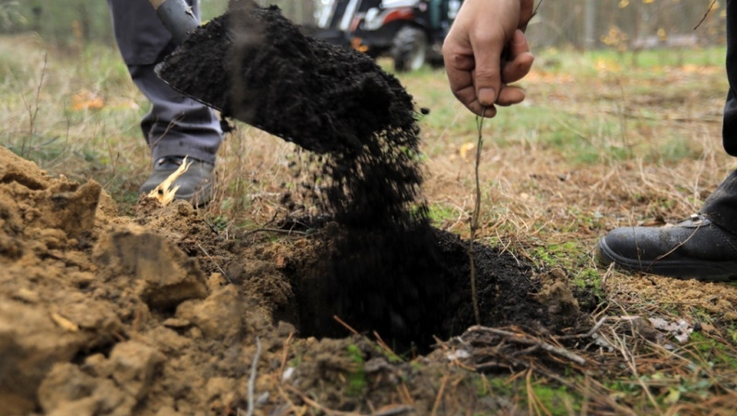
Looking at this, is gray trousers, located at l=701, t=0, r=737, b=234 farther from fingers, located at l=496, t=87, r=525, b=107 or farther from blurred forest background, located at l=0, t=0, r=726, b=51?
blurred forest background, located at l=0, t=0, r=726, b=51

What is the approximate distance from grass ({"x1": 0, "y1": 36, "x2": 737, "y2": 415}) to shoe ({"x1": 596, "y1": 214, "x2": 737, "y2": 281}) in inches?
3.8

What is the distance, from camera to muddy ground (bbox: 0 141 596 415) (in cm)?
112

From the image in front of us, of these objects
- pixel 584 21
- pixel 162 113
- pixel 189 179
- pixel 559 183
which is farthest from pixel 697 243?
pixel 584 21

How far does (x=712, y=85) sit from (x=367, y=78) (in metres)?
7.29

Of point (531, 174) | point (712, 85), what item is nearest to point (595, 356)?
point (531, 174)

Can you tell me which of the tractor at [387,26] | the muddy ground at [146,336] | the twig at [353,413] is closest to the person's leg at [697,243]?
the muddy ground at [146,336]

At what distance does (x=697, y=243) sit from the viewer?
219cm

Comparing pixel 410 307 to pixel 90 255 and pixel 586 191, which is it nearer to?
pixel 90 255

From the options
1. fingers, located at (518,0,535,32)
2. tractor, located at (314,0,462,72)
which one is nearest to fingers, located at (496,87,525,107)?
fingers, located at (518,0,535,32)

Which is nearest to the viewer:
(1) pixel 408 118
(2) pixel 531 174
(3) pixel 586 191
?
(1) pixel 408 118

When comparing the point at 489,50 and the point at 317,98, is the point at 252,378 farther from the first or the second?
the point at 489,50

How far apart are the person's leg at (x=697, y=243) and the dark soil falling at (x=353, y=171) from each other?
525mm

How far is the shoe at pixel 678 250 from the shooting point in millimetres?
2168

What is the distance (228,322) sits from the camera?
1414 millimetres
